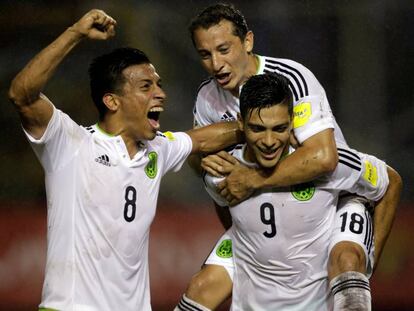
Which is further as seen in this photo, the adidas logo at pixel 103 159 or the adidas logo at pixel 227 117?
the adidas logo at pixel 227 117

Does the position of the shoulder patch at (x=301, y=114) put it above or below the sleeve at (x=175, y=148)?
above

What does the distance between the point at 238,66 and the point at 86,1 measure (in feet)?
7.92

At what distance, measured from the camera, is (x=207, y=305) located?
14.9ft

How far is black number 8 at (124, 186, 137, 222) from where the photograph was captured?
3990 millimetres

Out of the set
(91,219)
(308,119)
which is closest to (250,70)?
(308,119)

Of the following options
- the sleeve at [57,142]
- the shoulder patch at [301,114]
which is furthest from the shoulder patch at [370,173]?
the sleeve at [57,142]

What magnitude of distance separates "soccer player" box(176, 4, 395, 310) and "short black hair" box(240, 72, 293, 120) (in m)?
0.10

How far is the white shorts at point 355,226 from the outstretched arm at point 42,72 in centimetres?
128

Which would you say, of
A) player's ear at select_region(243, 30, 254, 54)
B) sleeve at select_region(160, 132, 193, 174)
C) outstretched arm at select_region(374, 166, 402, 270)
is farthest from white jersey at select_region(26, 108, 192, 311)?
outstretched arm at select_region(374, 166, 402, 270)

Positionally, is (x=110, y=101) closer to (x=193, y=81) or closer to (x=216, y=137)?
(x=216, y=137)

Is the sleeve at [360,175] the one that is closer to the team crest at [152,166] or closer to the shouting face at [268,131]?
the shouting face at [268,131]

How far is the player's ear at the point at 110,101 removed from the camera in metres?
4.11

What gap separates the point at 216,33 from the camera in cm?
441

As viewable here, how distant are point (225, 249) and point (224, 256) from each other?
0.10 ft
